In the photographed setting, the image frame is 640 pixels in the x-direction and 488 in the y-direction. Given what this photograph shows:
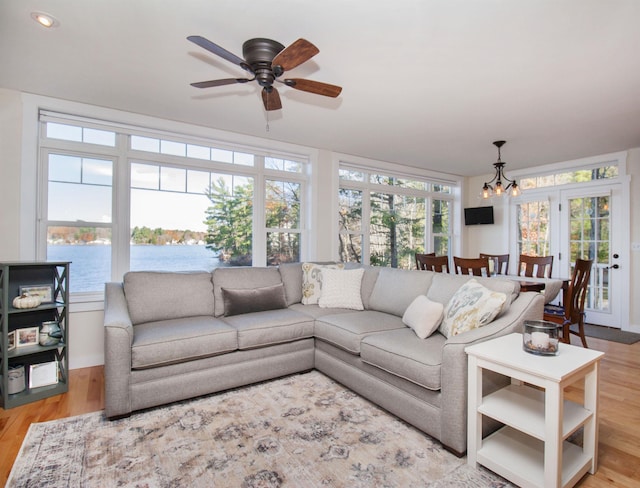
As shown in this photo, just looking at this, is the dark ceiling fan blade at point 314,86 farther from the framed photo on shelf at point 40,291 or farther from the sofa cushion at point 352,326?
the framed photo on shelf at point 40,291

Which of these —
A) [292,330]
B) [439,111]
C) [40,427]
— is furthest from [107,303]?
[439,111]

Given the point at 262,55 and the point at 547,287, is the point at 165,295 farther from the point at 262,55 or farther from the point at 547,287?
the point at 547,287

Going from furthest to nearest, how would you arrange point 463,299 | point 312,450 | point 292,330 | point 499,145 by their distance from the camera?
1. point 499,145
2. point 292,330
3. point 463,299
4. point 312,450

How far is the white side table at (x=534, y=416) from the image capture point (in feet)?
4.88

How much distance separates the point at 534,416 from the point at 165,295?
281 cm

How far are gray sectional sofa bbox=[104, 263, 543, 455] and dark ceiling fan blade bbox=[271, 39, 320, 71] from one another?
178cm

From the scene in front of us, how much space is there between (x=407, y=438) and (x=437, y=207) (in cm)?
508

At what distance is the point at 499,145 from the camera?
4.36m

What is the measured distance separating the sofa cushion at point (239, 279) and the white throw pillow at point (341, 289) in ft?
1.70

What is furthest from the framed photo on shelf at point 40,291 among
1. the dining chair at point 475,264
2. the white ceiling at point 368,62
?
the dining chair at point 475,264

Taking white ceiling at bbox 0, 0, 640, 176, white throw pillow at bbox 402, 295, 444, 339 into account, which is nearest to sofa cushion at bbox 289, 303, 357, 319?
white throw pillow at bbox 402, 295, 444, 339

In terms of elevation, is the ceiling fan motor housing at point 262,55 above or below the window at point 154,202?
above

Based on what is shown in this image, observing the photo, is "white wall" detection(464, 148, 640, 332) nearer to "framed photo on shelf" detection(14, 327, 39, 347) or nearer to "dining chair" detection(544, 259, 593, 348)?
"dining chair" detection(544, 259, 593, 348)

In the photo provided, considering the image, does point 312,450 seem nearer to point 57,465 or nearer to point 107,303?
point 57,465
